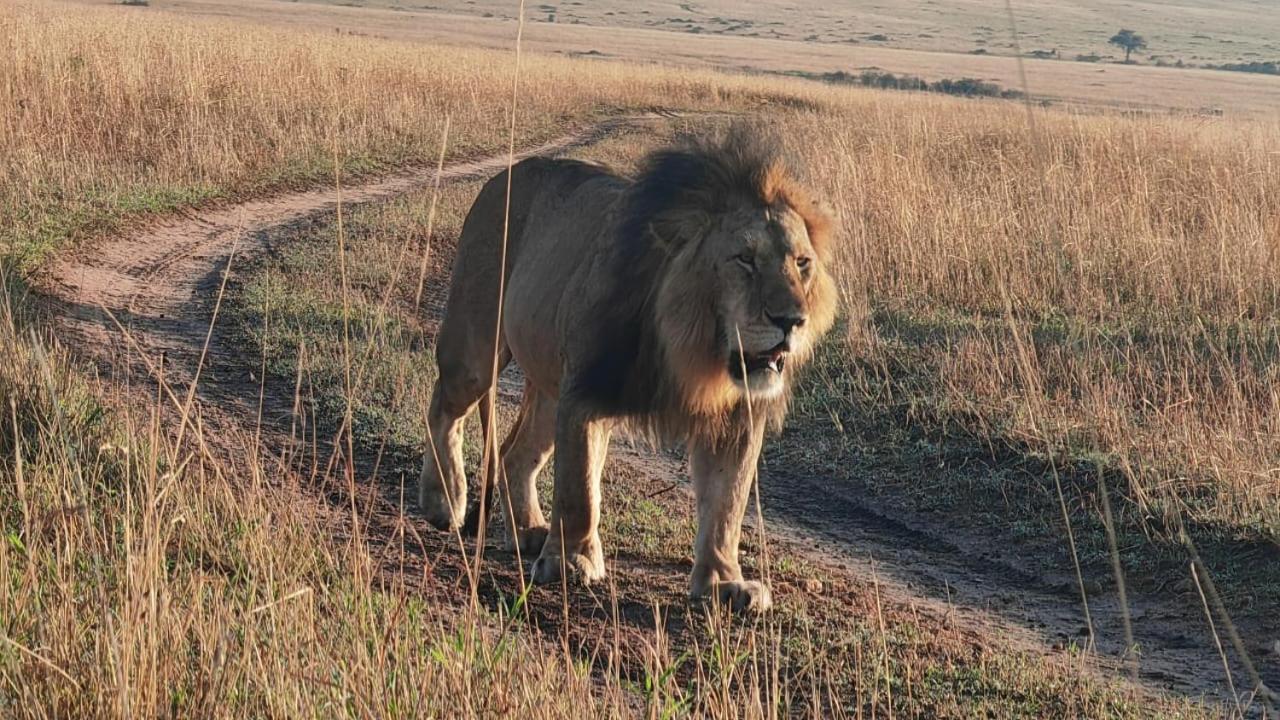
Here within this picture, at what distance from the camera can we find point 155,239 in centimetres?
1166

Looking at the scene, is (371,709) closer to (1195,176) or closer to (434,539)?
(434,539)

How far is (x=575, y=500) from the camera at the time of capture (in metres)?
5.03

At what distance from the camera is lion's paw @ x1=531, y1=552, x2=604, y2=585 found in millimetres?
5043

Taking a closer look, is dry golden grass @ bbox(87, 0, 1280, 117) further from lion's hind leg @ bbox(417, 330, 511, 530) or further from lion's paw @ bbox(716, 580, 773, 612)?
lion's paw @ bbox(716, 580, 773, 612)

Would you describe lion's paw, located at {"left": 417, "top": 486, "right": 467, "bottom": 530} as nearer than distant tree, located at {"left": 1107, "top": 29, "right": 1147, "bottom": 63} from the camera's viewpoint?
Yes

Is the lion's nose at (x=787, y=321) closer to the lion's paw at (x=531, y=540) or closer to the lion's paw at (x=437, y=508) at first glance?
the lion's paw at (x=531, y=540)

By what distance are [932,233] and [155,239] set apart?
594 cm

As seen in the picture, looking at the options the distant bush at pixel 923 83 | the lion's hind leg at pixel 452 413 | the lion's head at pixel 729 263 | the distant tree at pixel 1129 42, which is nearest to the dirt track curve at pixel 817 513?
the lion's head at pixel 729 263

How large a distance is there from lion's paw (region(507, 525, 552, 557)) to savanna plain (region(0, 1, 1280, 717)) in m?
0.08

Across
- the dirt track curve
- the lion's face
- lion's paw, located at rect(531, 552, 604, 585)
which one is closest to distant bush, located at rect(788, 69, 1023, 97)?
the dirt track curve

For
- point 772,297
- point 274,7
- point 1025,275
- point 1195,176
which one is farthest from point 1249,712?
point 274,7

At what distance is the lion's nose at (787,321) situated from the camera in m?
4.27

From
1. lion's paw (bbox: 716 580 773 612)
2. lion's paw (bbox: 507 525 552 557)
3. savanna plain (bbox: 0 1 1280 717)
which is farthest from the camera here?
lion's paw (bbox: 507 525 552 557)

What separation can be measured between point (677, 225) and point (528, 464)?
1.50 metres
